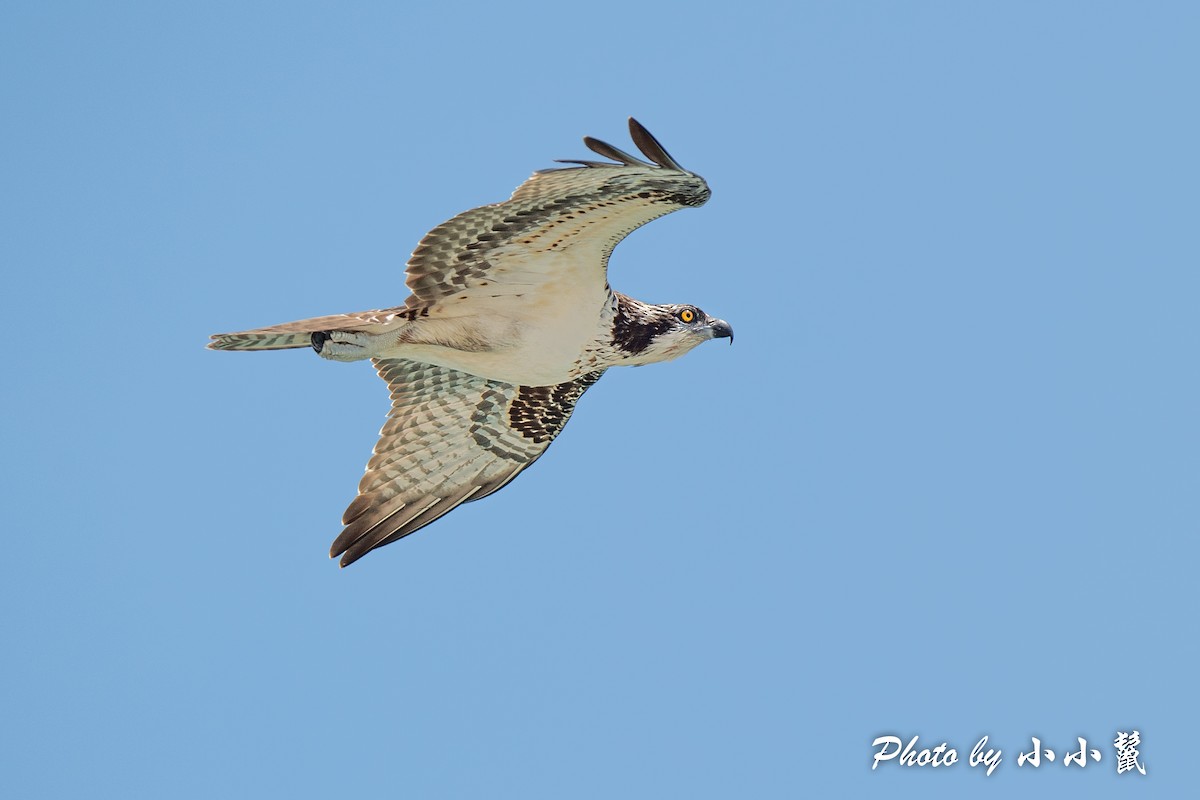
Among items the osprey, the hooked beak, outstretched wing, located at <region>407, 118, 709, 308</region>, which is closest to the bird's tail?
the osprey

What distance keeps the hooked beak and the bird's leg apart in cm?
295

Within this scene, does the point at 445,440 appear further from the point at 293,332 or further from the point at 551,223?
the point at 551,223

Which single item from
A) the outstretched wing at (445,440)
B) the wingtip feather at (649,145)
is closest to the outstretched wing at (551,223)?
the wingtip feather at (649,145)

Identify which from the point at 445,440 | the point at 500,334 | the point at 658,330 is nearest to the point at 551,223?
the point at 500,334

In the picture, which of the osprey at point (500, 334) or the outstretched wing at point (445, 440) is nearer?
the osprey at point (500, 334)

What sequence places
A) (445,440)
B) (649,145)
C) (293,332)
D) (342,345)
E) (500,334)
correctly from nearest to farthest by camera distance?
(649,145) < (293,332) < (342,345) < (500,334) < (445,440)

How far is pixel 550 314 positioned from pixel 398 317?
1.20 metres

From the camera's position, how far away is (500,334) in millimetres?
12172

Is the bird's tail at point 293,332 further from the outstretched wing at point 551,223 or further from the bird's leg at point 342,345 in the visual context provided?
the outstretched wing at point 551,223

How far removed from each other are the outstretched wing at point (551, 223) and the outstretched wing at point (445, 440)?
172cm

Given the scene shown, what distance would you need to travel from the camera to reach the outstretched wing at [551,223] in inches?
408

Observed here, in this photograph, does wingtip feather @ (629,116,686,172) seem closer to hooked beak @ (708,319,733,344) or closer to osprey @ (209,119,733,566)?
osprey @ (209,119,733,566)

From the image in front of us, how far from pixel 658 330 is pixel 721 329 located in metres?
0.70

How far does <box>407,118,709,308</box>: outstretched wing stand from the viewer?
408 inches
